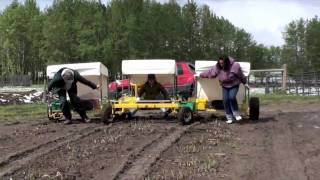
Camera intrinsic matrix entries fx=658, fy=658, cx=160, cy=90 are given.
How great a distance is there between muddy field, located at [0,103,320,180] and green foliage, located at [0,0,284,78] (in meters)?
46.4

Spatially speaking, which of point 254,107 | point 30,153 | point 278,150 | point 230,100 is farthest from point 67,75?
point 278,150

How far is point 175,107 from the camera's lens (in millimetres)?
16531

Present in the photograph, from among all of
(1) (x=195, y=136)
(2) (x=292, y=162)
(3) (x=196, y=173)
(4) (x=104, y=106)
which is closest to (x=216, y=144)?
(1) (x=195, y=136)

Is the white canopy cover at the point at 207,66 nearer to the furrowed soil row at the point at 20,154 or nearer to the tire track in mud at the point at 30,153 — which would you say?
the tire track in mud at the point at 30,153

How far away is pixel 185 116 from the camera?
52.8 feet

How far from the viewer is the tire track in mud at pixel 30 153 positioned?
9339 mm

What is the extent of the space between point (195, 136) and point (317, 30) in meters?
65.0

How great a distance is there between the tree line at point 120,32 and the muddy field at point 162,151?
152 feet

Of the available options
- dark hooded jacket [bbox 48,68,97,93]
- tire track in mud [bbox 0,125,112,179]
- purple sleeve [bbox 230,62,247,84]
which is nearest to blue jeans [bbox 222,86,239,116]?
purple sleeve [bbox 230,62,247,84]

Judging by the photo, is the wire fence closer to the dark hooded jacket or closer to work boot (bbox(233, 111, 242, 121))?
work boot (bbox(233, 111, 242, 121))

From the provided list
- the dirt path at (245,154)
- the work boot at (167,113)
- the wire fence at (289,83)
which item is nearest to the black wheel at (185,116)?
the dirt path at (245,154)

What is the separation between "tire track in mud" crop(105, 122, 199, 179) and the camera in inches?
340

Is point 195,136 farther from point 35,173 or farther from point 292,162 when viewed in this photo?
point 35,173

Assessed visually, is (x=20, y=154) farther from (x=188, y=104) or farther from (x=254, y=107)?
(x=254, y=107)
